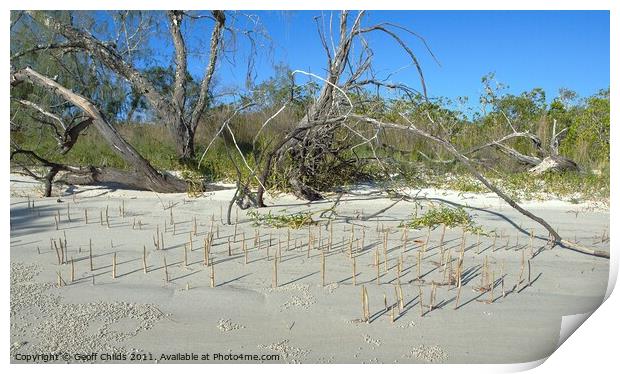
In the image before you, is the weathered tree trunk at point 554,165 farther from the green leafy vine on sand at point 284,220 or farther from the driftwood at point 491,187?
the green leafy vine on sand at point 284,220

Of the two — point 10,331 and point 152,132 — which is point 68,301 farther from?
point 152,132

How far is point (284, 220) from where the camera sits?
4.51 m

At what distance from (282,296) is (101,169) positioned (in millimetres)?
3948

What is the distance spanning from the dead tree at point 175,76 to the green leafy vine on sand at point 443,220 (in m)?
3.86

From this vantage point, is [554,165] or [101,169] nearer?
[101,169]

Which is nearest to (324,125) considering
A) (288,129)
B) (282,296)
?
(288,129)

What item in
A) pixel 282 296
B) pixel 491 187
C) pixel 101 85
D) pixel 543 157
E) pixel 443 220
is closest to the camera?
pixel 282 296

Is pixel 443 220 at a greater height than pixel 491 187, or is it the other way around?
pixel 491 187

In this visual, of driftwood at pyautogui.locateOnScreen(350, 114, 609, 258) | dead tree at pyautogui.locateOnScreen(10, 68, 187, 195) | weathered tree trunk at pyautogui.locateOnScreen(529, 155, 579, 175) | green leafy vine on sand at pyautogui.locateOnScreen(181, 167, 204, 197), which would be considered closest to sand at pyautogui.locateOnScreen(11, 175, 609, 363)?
driftwood at pyautogui.locateOnScreen(350, 114, 609, 258)

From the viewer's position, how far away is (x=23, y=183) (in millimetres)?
5848

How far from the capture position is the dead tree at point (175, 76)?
23.1 feet

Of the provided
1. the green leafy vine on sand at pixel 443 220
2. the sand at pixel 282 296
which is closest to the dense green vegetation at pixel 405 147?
the green leafy vine on sand at pixel 443 220

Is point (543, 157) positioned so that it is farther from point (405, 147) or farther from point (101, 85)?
point (101, 85)

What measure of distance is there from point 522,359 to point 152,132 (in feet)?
21.4
